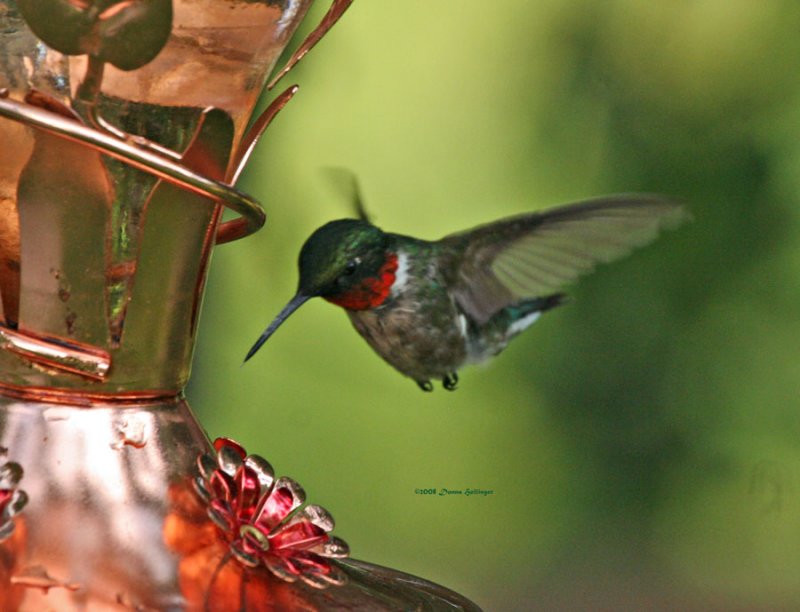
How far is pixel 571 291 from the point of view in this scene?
3129 millimetres

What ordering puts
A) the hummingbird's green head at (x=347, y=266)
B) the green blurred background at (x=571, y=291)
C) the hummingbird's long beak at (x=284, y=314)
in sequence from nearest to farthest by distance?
the hummingbird's long beak at (x=284, y=314)
the hummingbird's green head at (x=347, y=266)
the green blurred background at (x=571, y=291)

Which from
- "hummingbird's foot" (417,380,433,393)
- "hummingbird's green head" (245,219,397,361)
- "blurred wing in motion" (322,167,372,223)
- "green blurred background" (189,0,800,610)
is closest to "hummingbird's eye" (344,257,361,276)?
"hummingbird's green head" (245,219,397,361)

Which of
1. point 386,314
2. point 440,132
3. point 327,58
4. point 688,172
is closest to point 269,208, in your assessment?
point 327,58

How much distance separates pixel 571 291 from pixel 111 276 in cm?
242

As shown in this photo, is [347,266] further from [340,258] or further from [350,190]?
[350,190]

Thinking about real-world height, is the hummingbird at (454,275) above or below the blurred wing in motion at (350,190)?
below

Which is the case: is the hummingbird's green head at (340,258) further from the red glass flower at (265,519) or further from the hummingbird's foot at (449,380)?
the red glass flower at (265,519)

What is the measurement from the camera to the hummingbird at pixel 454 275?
1718 millimetres

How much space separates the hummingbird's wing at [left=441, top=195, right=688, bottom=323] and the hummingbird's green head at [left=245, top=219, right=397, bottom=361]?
12 centimetres

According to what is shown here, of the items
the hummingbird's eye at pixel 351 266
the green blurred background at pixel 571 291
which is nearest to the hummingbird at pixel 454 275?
the hummingbird's eye at pixel 351 266

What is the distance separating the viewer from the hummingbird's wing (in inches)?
62.6

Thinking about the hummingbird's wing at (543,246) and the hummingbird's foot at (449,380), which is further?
the hummingbird's foot at (449,380)

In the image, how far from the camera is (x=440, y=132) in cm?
316

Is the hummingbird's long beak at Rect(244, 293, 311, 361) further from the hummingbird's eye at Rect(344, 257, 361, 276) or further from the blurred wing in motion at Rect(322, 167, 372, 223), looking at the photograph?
the blurred wing in motion at Rect(322, 167, 372, 223)
